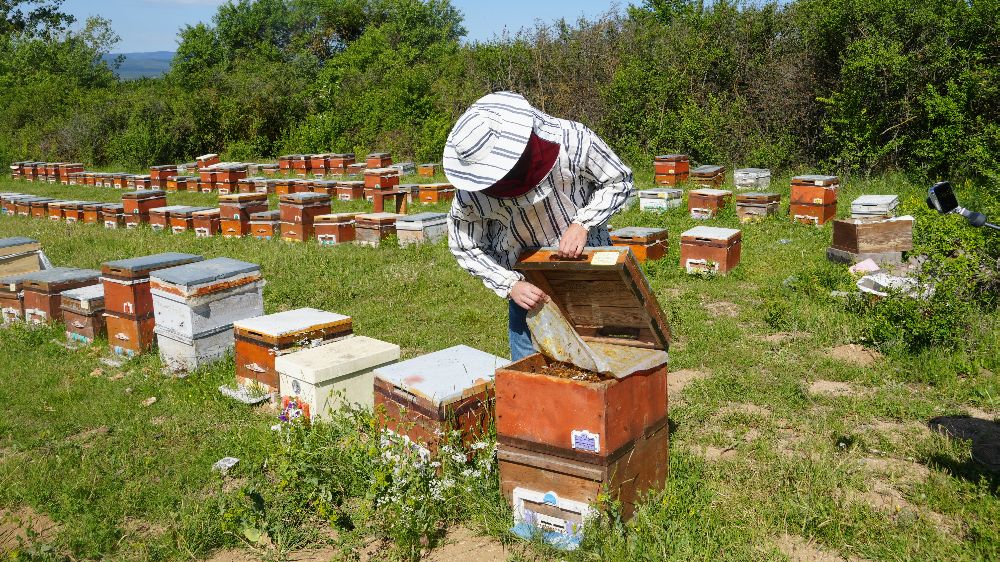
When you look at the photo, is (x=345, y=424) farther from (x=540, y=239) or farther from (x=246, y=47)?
(x=246, y=47)

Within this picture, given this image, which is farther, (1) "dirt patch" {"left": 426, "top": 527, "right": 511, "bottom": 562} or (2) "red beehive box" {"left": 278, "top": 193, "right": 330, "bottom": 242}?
(2) "red beehive box" {"left": 278, "top": 193, "right": 330, "bottom": 242}

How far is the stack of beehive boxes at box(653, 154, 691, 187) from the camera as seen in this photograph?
43.3 ft

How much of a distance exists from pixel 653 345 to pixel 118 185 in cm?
1861

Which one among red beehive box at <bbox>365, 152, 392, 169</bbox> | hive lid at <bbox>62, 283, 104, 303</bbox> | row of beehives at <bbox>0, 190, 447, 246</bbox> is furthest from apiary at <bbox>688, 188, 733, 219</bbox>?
red beehive box at <bbox>365, 152, 392, 169</bbox>

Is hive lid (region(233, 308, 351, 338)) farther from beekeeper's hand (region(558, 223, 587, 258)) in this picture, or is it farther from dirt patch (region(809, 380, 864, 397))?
dirt patch (region(809, 380, 864, 397))

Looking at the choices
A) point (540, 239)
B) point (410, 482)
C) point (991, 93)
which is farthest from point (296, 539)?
point (991, 93)

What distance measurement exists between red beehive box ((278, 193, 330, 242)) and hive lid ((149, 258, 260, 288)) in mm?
4475

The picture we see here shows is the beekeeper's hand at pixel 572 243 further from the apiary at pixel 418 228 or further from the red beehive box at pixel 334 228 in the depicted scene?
the red beehive box at pixel 334 228

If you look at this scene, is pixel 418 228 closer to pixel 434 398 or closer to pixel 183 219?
pixel 183 219

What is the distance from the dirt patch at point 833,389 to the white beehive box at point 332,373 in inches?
100

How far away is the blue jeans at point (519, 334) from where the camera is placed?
3264 mm

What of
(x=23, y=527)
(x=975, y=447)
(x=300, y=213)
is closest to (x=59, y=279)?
(x=23, y=527)

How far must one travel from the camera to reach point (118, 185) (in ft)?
60.4

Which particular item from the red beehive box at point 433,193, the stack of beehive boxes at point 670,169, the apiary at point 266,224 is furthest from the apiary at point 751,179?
the apiary at point 266,224
